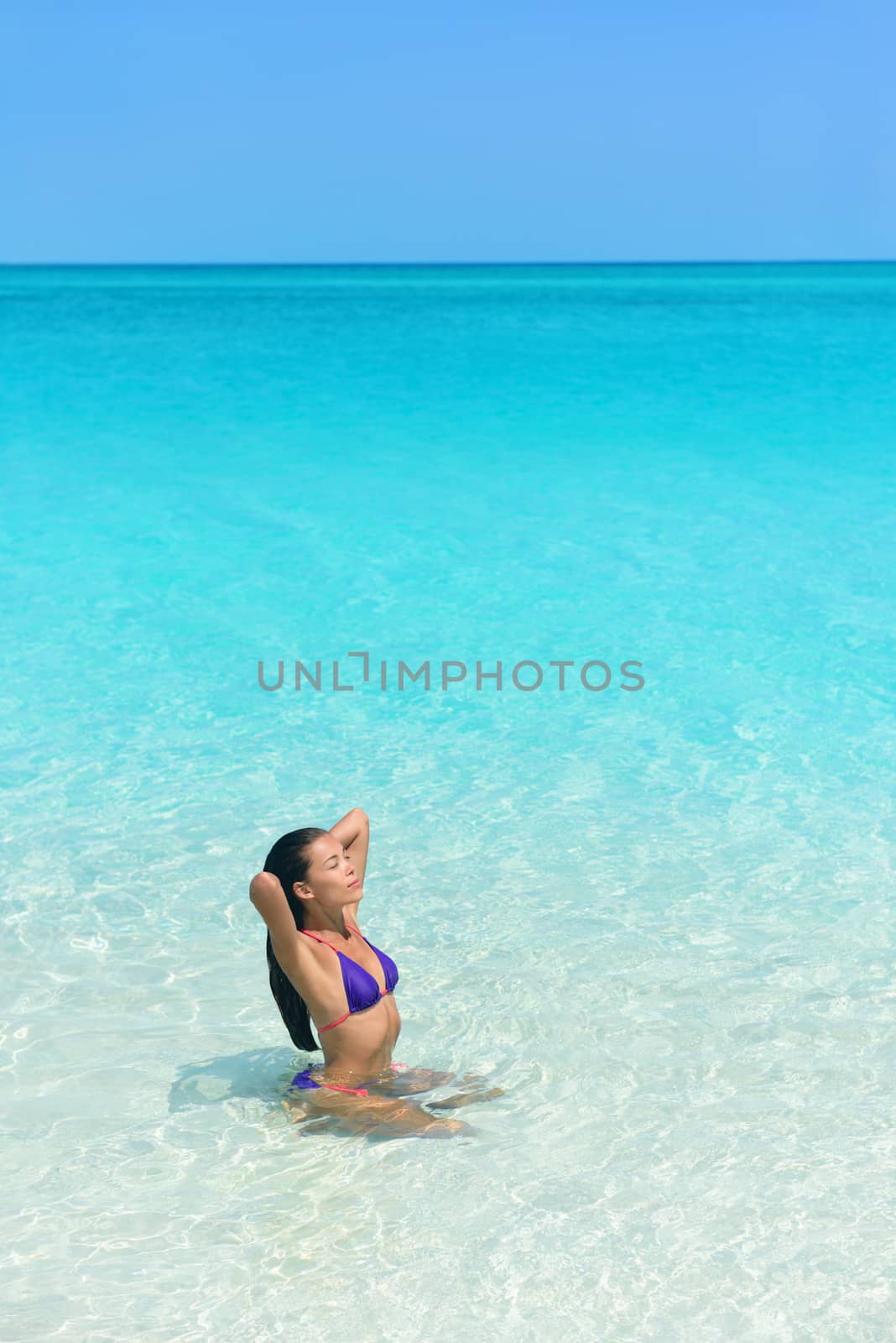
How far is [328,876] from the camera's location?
11.0 feet

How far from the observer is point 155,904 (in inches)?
187

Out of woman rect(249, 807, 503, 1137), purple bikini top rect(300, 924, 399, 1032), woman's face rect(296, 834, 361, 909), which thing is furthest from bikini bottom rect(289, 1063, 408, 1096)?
woman's face rect(296, 834, 361, 909)

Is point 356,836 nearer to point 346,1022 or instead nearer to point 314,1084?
point 346,1022

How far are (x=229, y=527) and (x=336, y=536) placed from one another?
906 millimetres

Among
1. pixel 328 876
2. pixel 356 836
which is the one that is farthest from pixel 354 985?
pixel 356 836

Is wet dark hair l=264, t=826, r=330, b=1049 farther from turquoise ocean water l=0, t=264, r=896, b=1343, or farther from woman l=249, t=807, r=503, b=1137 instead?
turquoise ocean water l=0, t=264, r=896, b=1343

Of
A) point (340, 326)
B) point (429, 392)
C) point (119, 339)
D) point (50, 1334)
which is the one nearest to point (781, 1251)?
point (50, 1334)

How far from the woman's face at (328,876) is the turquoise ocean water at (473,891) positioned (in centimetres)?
61

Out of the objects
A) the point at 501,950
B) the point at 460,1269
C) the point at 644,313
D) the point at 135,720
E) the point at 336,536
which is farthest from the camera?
the point at 644,313

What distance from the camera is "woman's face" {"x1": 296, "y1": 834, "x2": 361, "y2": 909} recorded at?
11.0 ft

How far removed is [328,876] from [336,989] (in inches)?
11.1

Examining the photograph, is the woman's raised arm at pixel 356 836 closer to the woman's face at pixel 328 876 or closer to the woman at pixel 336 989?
the woman at pixel 336 989

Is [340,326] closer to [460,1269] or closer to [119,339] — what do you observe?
[119,339]

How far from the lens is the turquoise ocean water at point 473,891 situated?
3037 mm
